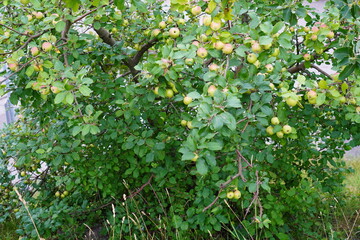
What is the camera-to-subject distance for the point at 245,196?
2.28m

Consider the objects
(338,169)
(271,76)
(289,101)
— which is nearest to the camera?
(289,101)

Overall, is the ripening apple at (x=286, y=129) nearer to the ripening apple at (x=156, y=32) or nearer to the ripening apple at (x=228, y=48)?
the ripening apple at (x=228, y=48)

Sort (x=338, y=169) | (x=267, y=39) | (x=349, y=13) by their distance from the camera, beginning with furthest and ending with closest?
(x=338, y=169) < (x=267, y=39) < (x=349, y=13)

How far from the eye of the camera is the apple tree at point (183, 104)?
159 cm

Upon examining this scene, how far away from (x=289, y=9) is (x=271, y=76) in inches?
12.2

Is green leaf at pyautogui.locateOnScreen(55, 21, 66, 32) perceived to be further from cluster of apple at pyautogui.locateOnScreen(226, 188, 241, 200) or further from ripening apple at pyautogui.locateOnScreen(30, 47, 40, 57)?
cluster of apple at pyautogui.locateOnScreen(226, 188, 241, 200)

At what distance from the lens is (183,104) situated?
8.08 ft

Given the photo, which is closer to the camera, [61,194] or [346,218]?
[61,194]

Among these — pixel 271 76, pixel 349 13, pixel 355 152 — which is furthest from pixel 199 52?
pixel 355 152

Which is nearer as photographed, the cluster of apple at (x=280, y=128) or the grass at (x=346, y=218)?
the cluster of apple at (x=280, y=128)

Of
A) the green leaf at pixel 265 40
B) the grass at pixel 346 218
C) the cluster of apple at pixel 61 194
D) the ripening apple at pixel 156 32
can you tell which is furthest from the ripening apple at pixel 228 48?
the cluster of apple at pixel 61 194

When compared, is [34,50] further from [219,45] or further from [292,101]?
[292,101]

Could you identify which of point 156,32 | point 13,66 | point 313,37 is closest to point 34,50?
point 13,66

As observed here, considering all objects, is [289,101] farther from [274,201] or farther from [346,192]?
[346,192]
